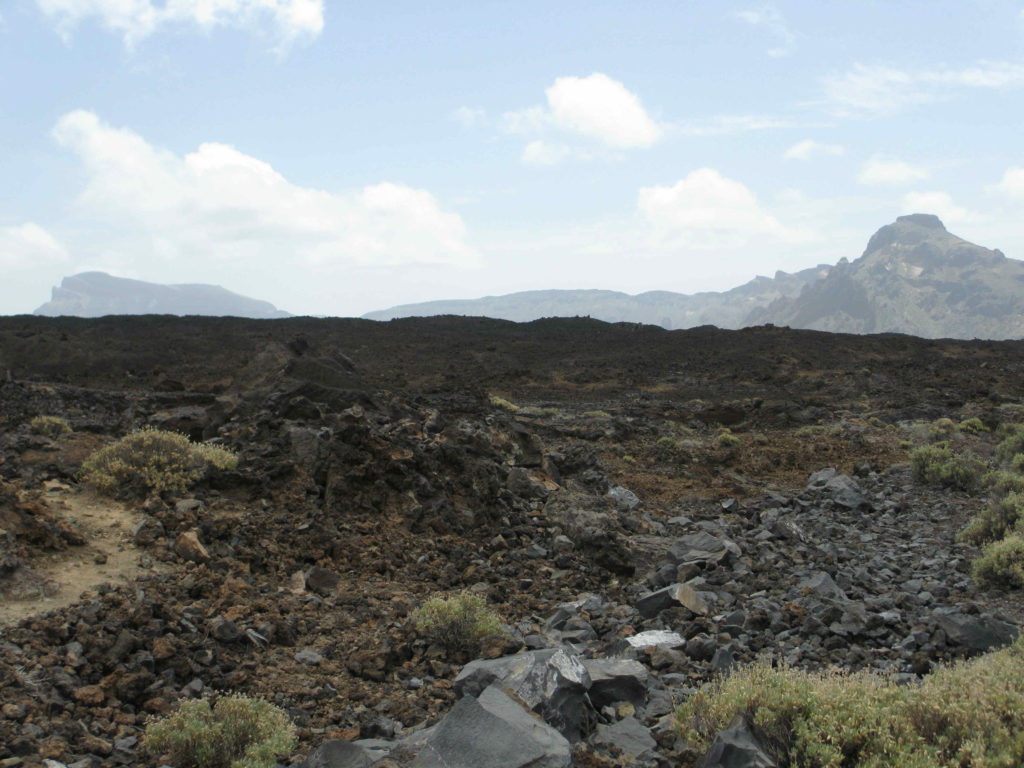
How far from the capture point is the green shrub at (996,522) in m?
8.40

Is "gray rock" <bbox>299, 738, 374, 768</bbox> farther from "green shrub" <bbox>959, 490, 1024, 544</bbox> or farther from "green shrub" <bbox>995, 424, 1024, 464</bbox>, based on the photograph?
"green shrub" <bbox>995, 424, 1024, 464</bbox>

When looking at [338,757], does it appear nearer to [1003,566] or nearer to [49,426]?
[1003,566]

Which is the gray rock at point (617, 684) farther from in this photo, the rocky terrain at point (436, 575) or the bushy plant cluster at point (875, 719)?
the bushy plant cluster at point (875, 719)

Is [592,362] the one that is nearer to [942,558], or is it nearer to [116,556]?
[942,558]

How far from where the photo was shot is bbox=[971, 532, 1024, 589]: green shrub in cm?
698

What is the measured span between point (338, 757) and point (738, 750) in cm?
210

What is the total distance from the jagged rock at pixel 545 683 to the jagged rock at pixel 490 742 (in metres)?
0.30

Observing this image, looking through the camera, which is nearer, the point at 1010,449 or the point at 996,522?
the point at 996,522

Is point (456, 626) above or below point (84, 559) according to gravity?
below

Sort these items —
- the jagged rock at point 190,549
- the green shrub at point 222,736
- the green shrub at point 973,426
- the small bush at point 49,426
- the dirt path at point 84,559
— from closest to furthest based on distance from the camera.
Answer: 1. the green shrub at point 222,736
2. the dirt path at point 84,559
3. the jagged rock at point 190,549
4. the small bush at point 49,426
5. the green shrub at point 973,426

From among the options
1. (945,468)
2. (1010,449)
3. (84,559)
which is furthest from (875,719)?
(1010,449)

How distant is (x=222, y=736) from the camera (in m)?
4.06

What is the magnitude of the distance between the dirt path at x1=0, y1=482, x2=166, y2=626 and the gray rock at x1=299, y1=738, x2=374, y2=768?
2753 millimetres

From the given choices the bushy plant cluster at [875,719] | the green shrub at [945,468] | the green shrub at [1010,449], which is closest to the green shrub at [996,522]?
the green shrub at [945,468]
